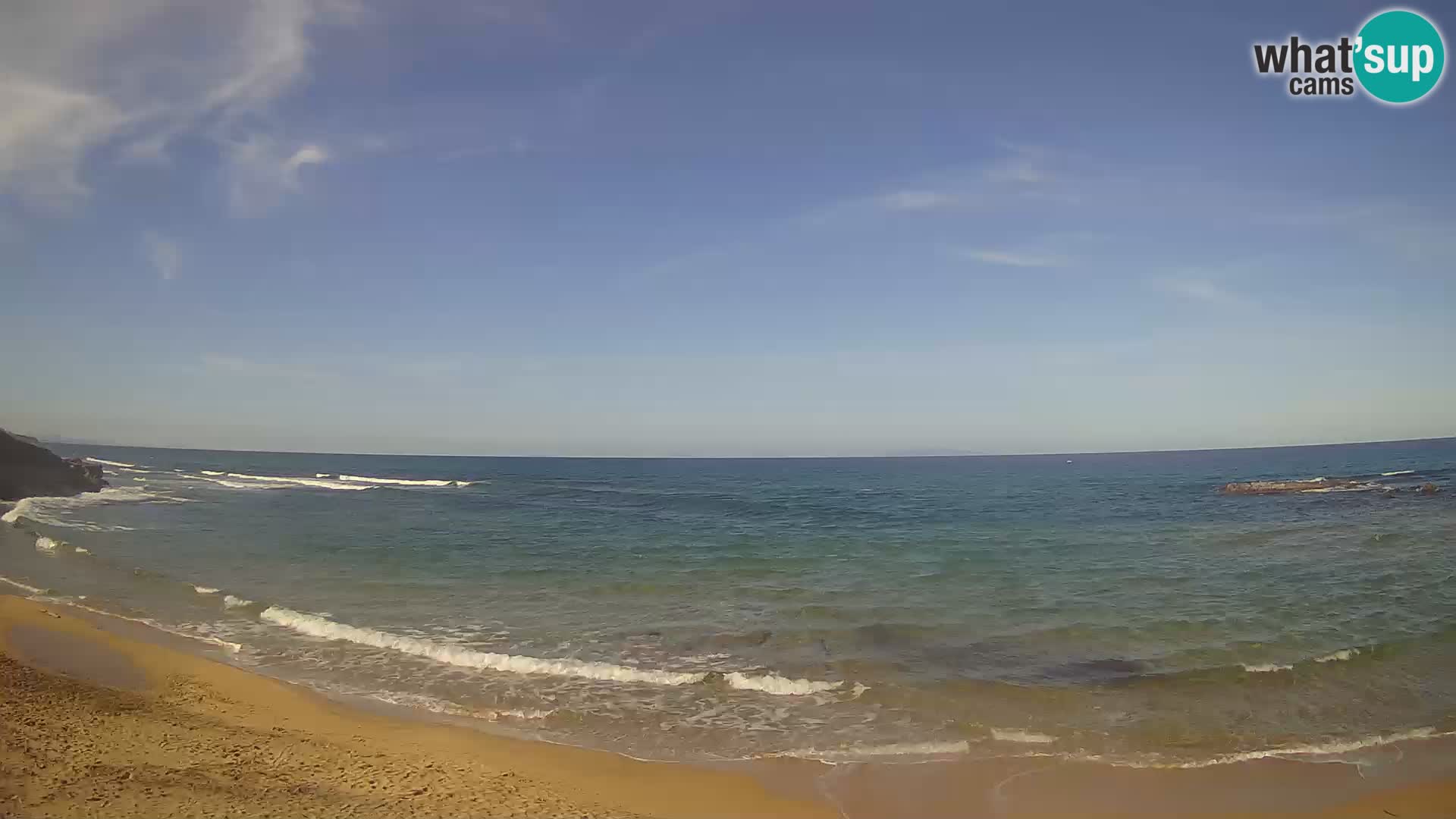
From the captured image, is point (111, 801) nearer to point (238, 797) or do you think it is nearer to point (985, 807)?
point (238, 797)

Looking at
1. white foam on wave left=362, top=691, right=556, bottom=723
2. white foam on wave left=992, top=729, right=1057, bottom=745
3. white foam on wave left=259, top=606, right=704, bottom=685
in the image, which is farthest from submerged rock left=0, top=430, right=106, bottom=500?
white foam on wave left=992, top=729, right=1057, bottom=745

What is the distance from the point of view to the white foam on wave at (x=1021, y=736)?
9.39m

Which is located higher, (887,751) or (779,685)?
(887,751)

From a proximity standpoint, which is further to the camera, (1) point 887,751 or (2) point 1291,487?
(2) point 1291,487

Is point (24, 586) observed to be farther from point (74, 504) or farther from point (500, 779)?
point (74, 504)

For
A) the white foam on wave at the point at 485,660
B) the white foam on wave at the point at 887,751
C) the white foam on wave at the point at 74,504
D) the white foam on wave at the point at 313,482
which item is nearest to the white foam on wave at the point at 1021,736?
the white foam on wave at the point at 887,751

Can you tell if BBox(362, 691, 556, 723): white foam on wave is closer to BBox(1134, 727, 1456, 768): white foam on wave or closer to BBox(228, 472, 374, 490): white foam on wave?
BBox(1134, 727, 1456, 768): white foam on wave

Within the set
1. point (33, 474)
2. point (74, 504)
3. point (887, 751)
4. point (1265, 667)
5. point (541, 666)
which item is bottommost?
point (74, 504)

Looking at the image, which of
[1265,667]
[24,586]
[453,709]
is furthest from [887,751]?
[24,586]

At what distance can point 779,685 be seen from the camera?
38.6 feet

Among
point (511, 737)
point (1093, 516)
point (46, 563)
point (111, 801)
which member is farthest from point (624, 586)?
point (1093, 516)

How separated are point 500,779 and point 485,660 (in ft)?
17.3

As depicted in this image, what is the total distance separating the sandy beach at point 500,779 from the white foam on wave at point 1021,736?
623mm

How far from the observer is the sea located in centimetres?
1002
